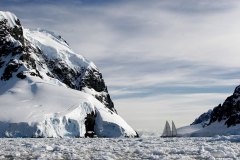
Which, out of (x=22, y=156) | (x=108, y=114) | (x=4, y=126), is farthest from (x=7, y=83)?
(x=22, y=156)

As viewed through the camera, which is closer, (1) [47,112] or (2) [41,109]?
(1) [47,112]

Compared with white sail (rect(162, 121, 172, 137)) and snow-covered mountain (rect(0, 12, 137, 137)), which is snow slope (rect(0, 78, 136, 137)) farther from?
white sail (rect(162, 121, 172, 137))

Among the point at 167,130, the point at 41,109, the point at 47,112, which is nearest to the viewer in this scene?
the point at 47,112

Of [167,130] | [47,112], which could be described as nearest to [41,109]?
[47,112]

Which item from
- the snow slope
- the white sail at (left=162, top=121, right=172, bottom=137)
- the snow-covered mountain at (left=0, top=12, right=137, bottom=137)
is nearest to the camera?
the snow slope

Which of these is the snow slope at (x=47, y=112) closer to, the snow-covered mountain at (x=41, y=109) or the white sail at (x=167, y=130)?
the snow-covered mountain at (x=41, y=109)

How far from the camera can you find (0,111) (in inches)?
5162

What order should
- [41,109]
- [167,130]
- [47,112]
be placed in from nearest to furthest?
1. [47,112]
2. [41,109]
3. [167,130]

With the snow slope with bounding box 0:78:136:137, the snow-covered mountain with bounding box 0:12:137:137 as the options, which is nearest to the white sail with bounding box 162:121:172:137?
the snow-covered mountain with bounding box 0:12:137:137

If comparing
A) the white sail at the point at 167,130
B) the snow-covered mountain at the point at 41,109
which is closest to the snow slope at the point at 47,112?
the snow-covered mountain at the point at 41,109

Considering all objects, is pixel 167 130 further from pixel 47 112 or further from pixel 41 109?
pixel 47 112

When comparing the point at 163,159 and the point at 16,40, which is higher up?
the point at 16,40

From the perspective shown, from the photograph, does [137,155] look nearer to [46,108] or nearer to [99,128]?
[46,108]

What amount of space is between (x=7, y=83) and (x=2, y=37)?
29.4 metres
